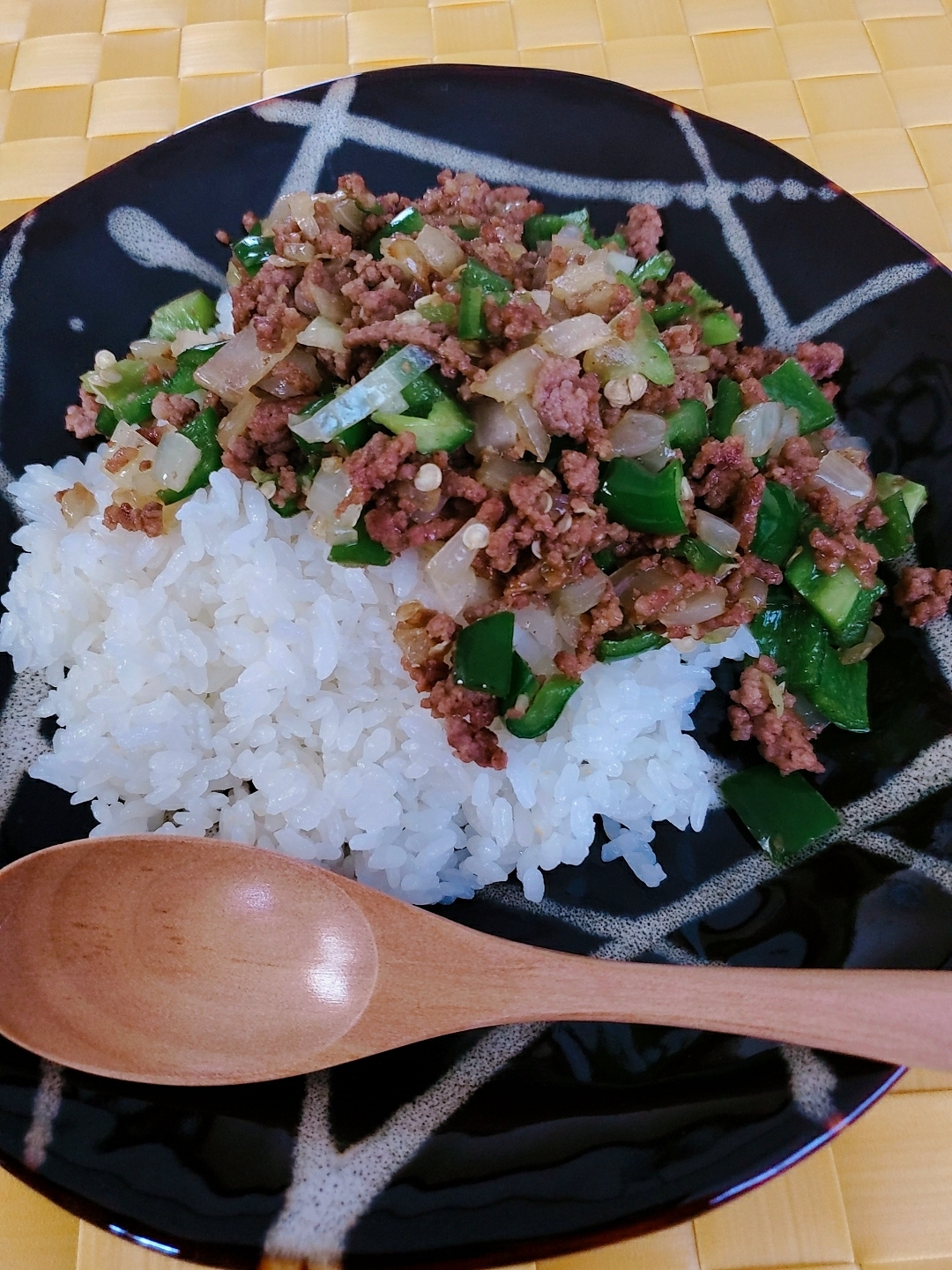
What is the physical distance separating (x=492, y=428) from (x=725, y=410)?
657mm

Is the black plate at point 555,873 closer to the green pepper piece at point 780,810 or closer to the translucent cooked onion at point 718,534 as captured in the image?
the green pepper piece at point 780,810

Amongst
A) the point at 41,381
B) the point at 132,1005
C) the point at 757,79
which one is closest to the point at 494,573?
the point at 132,1005

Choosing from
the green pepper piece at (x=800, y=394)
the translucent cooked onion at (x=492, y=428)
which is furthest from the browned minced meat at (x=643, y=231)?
the translucent cooked onion at (x=492, y=428)

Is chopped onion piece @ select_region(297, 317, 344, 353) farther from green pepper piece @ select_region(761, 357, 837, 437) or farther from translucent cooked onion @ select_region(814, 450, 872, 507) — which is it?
translucent cooked onion @ select_region(814, 450, 872, 507)

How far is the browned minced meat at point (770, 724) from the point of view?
219cm

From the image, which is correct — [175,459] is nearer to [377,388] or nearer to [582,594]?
[377,388]

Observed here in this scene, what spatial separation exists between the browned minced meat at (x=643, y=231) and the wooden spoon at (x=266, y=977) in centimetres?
200

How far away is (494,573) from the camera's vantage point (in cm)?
210

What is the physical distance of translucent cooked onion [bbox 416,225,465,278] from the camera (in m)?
2.25

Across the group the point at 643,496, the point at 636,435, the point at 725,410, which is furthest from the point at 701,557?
the point at 725,410

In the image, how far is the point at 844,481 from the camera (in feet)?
7.59

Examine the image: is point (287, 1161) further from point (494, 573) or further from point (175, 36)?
point (175, 36)

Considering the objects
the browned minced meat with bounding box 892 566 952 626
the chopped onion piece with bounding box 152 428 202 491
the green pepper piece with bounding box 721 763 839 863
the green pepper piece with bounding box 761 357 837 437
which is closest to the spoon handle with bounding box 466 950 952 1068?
the green pepper piece with bounding box 721 763 839 863

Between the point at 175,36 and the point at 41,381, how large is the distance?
1.91 m
